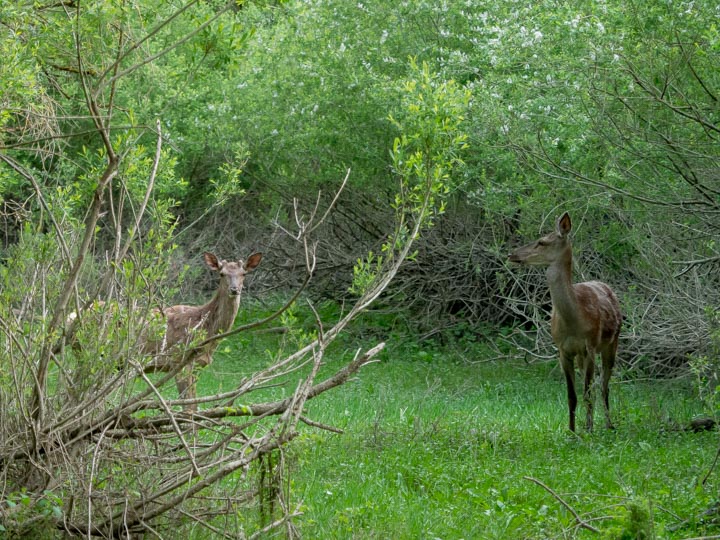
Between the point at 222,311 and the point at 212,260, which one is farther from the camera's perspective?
the point at 212,260

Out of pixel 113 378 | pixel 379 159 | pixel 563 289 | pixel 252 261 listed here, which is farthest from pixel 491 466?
pixel 379 159

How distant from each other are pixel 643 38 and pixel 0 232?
54.5 feet

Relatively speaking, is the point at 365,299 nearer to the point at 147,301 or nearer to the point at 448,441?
the point at 147,301

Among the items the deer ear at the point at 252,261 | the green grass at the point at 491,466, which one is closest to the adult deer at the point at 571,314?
the green grass at the point at 491,466

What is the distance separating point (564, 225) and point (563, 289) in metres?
0.67

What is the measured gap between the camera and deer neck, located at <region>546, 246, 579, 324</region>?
38.5 feet

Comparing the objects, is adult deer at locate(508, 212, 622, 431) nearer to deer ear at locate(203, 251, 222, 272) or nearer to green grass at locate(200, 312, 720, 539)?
green grass at locate(200, 312, 720, 539)

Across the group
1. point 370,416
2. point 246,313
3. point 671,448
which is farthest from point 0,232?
point 671,448

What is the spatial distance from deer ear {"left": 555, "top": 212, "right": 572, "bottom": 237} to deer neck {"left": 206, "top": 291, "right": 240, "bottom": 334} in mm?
3469

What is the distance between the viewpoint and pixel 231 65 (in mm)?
6555

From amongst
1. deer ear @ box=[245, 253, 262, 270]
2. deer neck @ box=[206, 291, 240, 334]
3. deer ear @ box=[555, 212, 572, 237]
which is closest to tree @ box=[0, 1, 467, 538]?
deer ear @ box=[555, 212, 572, 237]

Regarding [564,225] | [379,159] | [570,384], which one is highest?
[564,225]

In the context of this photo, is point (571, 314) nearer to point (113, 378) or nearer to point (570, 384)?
point (570, 384)

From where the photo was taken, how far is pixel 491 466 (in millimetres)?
9188
